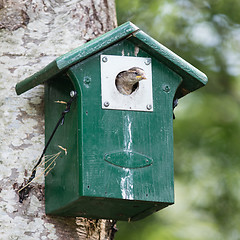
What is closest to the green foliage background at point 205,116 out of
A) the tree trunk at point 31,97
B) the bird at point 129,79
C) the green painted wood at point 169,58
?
the tree trunk at point 31,97

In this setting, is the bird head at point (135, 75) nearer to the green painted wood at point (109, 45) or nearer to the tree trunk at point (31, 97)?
the green painted wood at point (109, 45)

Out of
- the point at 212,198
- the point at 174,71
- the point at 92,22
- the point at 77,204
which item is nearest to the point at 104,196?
the point at 77,204

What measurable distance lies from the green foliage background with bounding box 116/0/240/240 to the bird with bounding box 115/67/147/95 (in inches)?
105

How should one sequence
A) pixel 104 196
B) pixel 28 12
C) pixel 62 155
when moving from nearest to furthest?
1. pixel 104 196
2. pixel 62 155
3. pixel 28 12

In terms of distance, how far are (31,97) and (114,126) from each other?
0.64 metres

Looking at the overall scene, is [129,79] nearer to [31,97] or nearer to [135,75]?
[135,75]

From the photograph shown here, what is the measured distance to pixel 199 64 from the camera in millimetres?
7203

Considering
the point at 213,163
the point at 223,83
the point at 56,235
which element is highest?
the point at 223,83

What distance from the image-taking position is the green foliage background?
6.85 meters

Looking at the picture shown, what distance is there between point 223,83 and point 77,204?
396cm

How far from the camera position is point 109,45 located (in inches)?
151

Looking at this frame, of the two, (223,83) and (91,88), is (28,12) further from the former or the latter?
(223,83)

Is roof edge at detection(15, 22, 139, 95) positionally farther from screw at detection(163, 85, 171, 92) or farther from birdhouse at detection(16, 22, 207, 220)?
screw at detection(163, 85, 171, 92)

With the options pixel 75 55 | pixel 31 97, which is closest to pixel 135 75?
pixel 75 55
